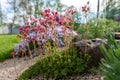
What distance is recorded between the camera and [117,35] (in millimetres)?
5828

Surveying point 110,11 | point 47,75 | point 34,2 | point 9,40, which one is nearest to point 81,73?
point 47,75

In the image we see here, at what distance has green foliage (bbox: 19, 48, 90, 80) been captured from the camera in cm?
445

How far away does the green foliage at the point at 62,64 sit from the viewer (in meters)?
4.45

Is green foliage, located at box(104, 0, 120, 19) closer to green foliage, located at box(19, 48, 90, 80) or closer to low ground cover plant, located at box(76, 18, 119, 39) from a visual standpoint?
low ground cover plant, located at box(76, 18, 119, 39)

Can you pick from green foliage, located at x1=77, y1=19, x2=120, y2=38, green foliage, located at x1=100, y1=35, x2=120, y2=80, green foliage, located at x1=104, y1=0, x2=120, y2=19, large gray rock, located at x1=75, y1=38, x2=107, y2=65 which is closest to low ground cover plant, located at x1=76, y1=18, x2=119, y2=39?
green foliage, located at x1=77, y1=19, x2=120, y2=38

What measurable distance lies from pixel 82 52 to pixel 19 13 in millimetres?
19936

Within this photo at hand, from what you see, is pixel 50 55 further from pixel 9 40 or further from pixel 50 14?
pixel 9 40

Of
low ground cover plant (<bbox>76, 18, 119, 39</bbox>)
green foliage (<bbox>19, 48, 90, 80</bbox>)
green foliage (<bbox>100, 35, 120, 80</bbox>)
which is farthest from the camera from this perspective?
low ground cover plant (<bbox>76, 18, 119, 39</bbox>)

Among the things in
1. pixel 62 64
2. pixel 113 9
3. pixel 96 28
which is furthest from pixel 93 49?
pixel 113 9

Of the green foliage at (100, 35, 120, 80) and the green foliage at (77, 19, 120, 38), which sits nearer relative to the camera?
the green foliage at (100, 35, 120, 80)

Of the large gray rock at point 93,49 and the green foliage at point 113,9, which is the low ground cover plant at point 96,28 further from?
the green foliage at point 113,9

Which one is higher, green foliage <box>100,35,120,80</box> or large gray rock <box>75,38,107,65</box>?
green foliage <box>100,35,120,80</box>

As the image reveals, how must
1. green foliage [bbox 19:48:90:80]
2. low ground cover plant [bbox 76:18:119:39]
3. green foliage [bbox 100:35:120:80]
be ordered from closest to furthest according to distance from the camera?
green foliage [bbox 100:35:120:80]
green foliage [bbox 19:48:90:80]
low ground cover plant [bbox 76:18:119:39]

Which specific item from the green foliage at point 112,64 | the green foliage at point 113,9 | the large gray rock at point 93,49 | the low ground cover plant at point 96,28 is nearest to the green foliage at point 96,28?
the low ground cover plant at point 96,28
